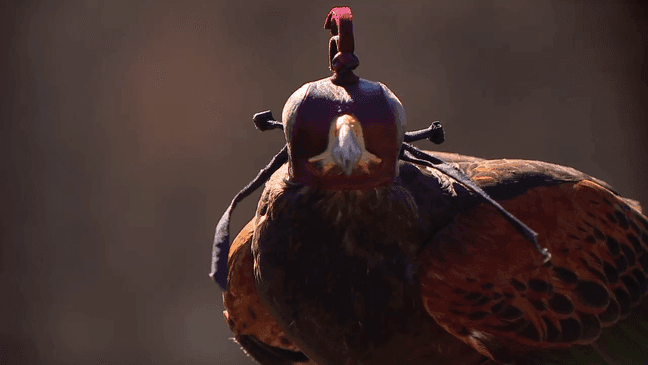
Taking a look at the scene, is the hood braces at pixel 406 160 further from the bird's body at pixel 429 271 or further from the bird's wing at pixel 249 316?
the bird's wing at pixel 249 316

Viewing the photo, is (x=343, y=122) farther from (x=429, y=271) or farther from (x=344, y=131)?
(x=429, y=271)

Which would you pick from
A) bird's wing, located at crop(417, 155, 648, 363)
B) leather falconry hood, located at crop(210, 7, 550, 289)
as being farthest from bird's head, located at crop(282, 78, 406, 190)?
bird's wing, located at crop(417, 155, 648, 363)

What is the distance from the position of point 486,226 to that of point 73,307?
8.21 ft

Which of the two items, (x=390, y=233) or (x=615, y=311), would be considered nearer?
(x=390, y=233)

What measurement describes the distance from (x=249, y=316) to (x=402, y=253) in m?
0.39

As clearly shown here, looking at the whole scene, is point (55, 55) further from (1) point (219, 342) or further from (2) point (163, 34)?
(1) point (219, 342)

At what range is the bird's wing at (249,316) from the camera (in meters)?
1.19

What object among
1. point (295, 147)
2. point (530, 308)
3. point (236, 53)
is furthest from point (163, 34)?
point (530, 308)

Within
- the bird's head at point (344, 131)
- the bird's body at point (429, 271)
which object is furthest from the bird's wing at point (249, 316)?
the bird's head at point (344, 131)

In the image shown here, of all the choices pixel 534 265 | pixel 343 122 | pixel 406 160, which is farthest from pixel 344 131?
pixel 534 265

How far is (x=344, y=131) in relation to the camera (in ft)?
2.86

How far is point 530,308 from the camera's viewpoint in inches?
40.8

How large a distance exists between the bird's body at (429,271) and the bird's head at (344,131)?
5 centimetres

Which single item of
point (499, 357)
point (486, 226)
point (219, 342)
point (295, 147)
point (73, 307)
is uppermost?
point (295, 147)
